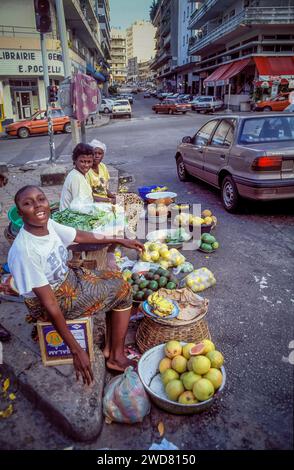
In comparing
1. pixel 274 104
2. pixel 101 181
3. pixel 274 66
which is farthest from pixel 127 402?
pixel 274 66

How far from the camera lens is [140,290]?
12.6ft

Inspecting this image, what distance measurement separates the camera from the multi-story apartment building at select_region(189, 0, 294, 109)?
31.2 meters

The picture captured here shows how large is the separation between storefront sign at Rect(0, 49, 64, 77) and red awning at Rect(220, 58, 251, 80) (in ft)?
57.7

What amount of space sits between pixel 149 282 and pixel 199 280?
24.4 inches

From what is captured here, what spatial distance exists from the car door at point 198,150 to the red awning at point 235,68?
97.9ft

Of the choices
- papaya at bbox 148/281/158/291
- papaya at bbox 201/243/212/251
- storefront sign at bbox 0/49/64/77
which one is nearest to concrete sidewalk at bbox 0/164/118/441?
papaya at bbox 148/281/158/291

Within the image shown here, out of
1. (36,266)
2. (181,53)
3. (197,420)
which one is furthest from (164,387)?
(181,53)

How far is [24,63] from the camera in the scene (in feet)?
82.0

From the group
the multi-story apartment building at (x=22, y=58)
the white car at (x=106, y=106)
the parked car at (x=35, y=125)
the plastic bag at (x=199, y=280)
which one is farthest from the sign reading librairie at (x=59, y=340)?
the white car at (x=106, y=106)

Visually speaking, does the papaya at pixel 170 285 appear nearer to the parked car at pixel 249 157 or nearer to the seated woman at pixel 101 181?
the seated woman at pixel 101 181

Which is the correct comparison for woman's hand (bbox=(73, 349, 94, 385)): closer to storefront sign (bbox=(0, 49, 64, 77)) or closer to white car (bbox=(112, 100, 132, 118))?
storefront sign (bbox=(0, 49, 64, 77))

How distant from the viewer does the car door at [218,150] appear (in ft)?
21.9

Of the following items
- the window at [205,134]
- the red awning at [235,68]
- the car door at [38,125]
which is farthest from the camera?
the red awning at [235,68]
